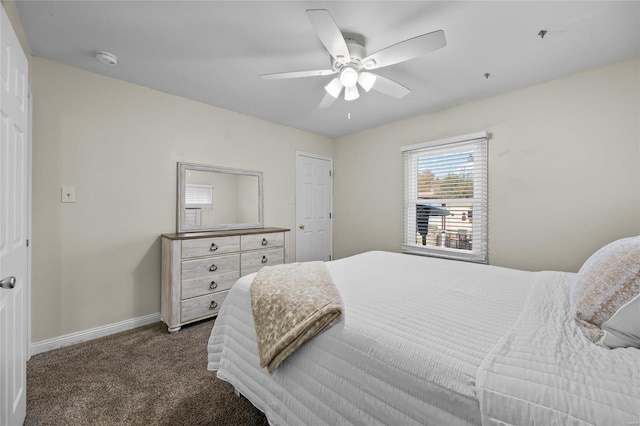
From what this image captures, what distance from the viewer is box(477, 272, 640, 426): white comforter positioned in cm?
63

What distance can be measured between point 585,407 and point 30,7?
3069 millimetres

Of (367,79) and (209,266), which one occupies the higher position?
(367,79)

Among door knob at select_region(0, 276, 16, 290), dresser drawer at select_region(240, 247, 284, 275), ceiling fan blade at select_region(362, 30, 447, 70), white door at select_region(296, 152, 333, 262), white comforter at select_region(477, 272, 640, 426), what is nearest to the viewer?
white comforter at select_region(477, 272, 640, 426)

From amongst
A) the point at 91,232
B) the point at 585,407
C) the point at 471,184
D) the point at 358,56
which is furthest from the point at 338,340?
the point at 471,184

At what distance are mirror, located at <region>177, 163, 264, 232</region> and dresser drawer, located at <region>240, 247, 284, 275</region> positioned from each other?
1.68 ft

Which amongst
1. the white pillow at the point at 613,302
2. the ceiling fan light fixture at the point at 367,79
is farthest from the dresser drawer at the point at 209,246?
the white pillow at the point at 613,302

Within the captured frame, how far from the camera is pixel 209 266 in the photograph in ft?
8.77

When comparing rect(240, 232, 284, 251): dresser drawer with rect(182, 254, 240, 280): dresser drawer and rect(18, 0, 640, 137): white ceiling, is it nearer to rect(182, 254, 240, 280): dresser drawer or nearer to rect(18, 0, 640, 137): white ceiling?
rect(182, 254, 240, 280): dresser drawer

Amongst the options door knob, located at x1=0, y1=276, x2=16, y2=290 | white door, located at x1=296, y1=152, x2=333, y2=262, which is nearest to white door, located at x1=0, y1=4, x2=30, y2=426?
door knob, located at x1=0, y1=276, x2=16, y2=290

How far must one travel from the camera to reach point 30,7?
161 centimetres

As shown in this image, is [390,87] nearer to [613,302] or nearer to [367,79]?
[367,79]

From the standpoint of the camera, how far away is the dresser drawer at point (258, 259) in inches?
115

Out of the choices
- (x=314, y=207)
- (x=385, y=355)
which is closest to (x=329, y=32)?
(x=385, y=355)

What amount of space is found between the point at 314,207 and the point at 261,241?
138cm
